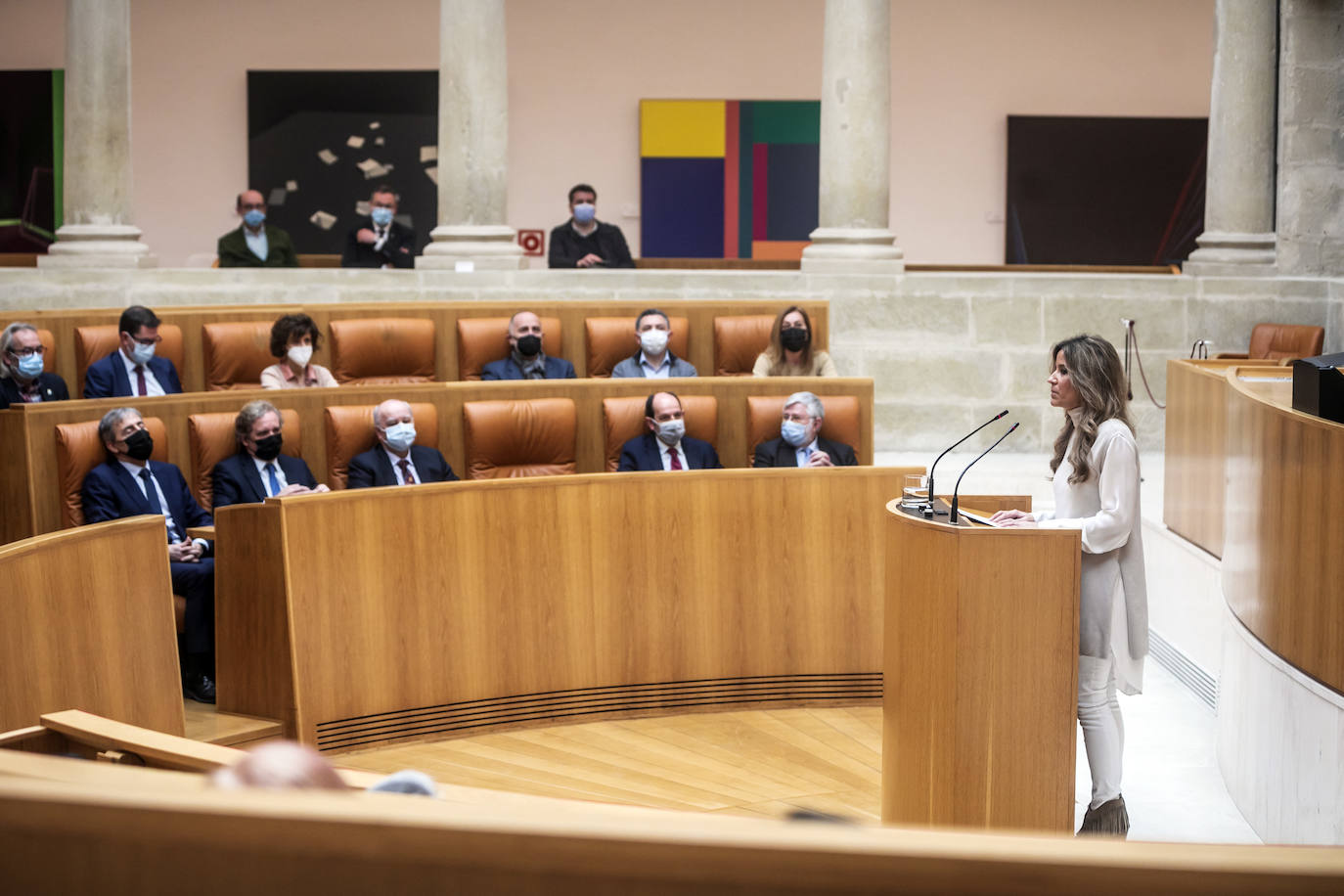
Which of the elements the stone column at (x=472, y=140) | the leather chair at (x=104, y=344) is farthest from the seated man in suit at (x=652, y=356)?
the stone column at (x=472, y=140)

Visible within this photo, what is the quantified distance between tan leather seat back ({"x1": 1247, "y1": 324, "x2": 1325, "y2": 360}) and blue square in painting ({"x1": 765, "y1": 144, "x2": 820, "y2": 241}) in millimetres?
4319

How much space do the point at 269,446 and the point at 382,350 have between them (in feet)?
5.78

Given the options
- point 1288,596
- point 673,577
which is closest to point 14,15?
point 673,577

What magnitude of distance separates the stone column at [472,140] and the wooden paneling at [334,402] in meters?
3.34

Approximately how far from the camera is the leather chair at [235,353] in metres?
6.42

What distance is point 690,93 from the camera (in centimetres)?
1178

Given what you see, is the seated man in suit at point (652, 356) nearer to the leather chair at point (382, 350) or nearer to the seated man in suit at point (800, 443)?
the leather chair at point (382, 350)

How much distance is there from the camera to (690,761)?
4.43m

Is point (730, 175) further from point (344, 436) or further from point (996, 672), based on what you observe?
point (996, 672)

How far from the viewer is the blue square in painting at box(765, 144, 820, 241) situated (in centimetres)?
1172

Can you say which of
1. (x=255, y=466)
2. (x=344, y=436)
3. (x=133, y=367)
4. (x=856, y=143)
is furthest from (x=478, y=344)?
(x=856, y=143)

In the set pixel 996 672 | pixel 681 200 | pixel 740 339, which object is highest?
pixel 681 200

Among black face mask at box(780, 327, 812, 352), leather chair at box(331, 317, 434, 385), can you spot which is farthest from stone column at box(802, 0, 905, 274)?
leather chair at box(331, 317, 434, 385)

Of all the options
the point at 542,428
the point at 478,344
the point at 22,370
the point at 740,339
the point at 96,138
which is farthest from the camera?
the point at 96,138
